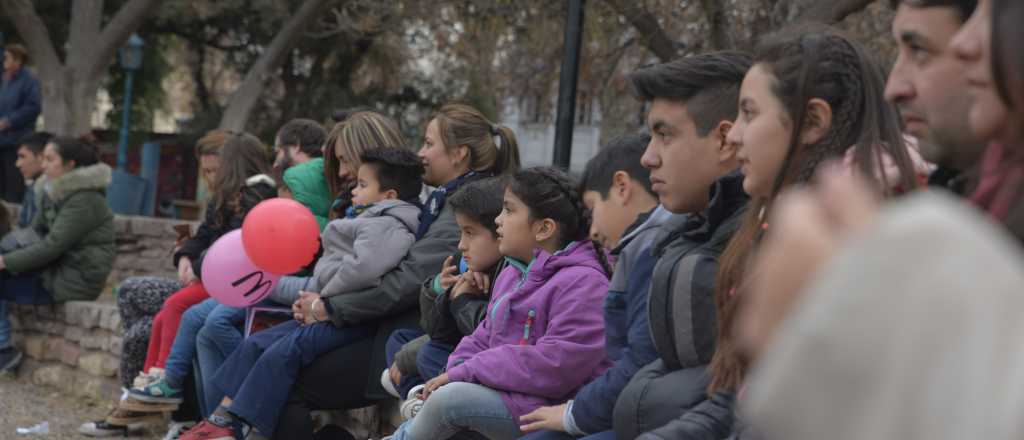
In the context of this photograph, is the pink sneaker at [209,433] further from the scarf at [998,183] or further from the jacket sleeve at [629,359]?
the scarf at [998,183]

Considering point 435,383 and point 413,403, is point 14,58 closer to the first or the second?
point 413,403

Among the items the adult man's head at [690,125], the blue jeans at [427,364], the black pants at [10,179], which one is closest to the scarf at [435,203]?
the blue jeans at [427,364]

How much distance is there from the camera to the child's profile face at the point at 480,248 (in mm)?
4883

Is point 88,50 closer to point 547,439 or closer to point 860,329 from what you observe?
point 547,439

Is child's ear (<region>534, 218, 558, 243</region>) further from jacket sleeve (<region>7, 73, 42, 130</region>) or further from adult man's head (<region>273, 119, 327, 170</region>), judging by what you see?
jacket sleeve (<region>7, 73, 42, 130</region>)

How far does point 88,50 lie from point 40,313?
6181mm

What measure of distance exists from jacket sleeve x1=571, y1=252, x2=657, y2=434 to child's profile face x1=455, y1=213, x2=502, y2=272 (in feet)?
4.00

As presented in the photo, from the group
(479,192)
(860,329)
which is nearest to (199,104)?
(479,192)

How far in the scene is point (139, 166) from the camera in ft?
65.7

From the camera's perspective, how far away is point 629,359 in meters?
3.59

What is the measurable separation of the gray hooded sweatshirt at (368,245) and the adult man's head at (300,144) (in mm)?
1440

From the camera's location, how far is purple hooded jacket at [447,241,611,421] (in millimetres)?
4141

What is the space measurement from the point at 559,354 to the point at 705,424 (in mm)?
1148

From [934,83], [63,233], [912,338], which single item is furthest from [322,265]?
[912,338]
